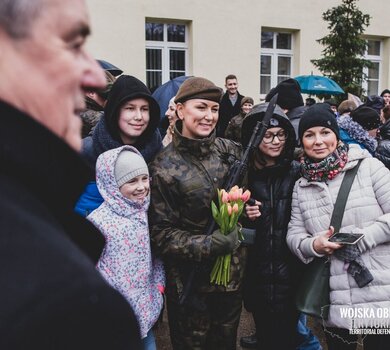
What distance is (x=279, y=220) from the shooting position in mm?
2938

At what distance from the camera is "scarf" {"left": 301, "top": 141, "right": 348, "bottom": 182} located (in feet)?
8.96

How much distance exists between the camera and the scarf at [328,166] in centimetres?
273

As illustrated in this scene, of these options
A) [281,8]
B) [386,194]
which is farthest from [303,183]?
[281,8]

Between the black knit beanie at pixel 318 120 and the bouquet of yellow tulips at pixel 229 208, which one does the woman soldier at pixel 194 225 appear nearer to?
the bouquet of yellow tulips at pixel 229 208

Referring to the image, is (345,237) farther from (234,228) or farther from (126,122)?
(126,122)

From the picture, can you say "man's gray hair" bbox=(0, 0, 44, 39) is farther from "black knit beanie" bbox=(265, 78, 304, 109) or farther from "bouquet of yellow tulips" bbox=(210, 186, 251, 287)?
"black knit beanie" bbox=(265, 78, 304, 109)

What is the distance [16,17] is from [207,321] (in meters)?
2.37

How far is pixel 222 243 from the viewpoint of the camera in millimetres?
2512

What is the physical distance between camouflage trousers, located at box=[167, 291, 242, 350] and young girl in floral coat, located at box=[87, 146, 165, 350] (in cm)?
21

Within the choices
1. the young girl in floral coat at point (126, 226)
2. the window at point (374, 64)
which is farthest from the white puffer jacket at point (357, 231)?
the window at point (374, 64)

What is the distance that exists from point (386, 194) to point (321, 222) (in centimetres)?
40

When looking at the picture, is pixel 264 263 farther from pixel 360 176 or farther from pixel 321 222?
pixel 360 176

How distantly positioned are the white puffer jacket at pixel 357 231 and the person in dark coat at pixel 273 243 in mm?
140

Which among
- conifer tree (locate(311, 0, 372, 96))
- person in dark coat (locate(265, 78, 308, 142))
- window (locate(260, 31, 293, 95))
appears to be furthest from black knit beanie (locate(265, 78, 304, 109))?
window (locate(260, 31, 293, 95))
